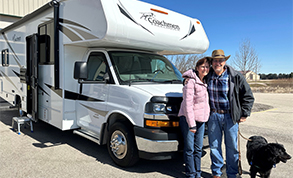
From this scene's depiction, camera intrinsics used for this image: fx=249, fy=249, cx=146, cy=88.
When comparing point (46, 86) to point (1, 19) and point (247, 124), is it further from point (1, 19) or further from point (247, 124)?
point (1, 19)

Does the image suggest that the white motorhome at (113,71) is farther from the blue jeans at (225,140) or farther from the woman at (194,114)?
the blue jeans at (225,140)

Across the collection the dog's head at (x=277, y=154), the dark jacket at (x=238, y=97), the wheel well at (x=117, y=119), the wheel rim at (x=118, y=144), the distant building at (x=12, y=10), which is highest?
Result: the distant building at (x=12, y=10)

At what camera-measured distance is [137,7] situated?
4711mm

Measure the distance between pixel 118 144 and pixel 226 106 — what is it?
6.40 ft

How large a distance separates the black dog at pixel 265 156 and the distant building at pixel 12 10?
42.3 feet

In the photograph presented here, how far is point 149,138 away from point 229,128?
4.05 ft

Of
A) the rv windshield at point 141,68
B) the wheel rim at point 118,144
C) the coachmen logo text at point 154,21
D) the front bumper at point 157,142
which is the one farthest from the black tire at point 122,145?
the coachmen logo text at point 154,21

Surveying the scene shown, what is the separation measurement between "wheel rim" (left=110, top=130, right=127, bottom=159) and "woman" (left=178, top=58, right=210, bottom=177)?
110 cm

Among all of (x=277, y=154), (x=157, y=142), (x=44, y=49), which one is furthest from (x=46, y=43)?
(x=277, y=154)

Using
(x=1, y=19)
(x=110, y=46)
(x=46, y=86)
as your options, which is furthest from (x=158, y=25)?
(x=1, y=19)

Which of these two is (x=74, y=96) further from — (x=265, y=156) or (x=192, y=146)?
(x=265, y=156)

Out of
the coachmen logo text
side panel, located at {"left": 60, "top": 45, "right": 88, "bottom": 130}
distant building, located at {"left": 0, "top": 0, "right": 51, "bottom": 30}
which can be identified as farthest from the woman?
distant building, located at {"left": 0, "top": 0, "right": 51, "bottom": 30}

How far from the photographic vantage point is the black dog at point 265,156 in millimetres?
3590

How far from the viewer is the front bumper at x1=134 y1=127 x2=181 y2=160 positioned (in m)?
3.84
